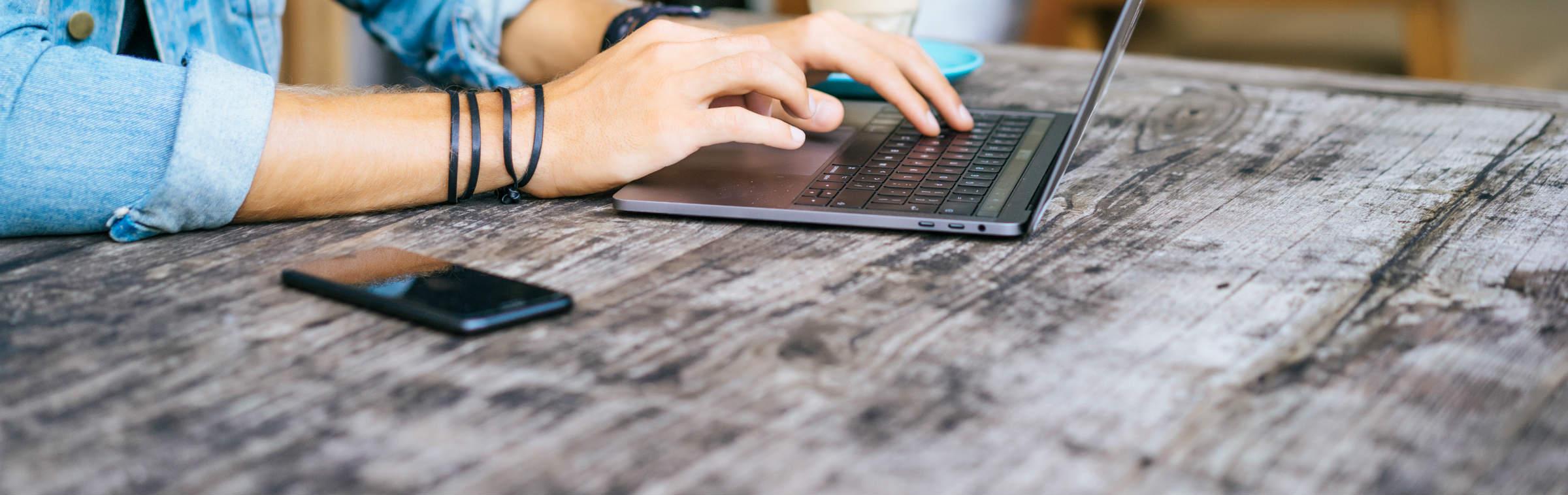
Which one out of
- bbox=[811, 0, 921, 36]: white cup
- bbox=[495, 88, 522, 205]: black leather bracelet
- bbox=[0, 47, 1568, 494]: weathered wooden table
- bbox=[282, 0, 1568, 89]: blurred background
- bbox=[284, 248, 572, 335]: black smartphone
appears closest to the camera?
bbox=[0, 47, 1568, 494]: weathered wooden table

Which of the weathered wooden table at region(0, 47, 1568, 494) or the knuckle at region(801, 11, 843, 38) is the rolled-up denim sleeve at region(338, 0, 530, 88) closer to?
the knuckle at region(801, 11, 843, 38)

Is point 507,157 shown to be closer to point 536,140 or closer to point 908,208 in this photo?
point 536,140

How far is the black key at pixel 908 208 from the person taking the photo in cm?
66

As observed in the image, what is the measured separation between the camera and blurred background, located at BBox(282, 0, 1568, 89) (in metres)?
2.48

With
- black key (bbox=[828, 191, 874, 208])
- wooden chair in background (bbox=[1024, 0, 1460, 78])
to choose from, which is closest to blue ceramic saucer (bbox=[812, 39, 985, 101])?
black key (bbox=[828, 191, 874, 208])

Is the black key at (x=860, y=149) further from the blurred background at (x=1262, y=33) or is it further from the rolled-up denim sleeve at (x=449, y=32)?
the blurred background at (x=1262, y=33)

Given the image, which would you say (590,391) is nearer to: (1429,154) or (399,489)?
(399,489)

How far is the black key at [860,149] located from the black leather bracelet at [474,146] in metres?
0.23

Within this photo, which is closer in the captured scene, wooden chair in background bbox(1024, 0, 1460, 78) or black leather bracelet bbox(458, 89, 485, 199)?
black leather bracelet bbox(458, 89, 485, 199)

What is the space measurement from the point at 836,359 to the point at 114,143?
1.40 ft

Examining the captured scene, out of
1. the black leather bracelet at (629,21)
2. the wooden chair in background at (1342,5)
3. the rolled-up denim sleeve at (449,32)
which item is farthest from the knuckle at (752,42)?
the wooden chair in background at (1342,5)

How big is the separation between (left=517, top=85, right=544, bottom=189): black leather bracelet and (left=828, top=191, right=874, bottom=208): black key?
189 millimetres

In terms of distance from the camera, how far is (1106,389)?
44cm

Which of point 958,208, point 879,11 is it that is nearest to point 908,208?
point 958,208
